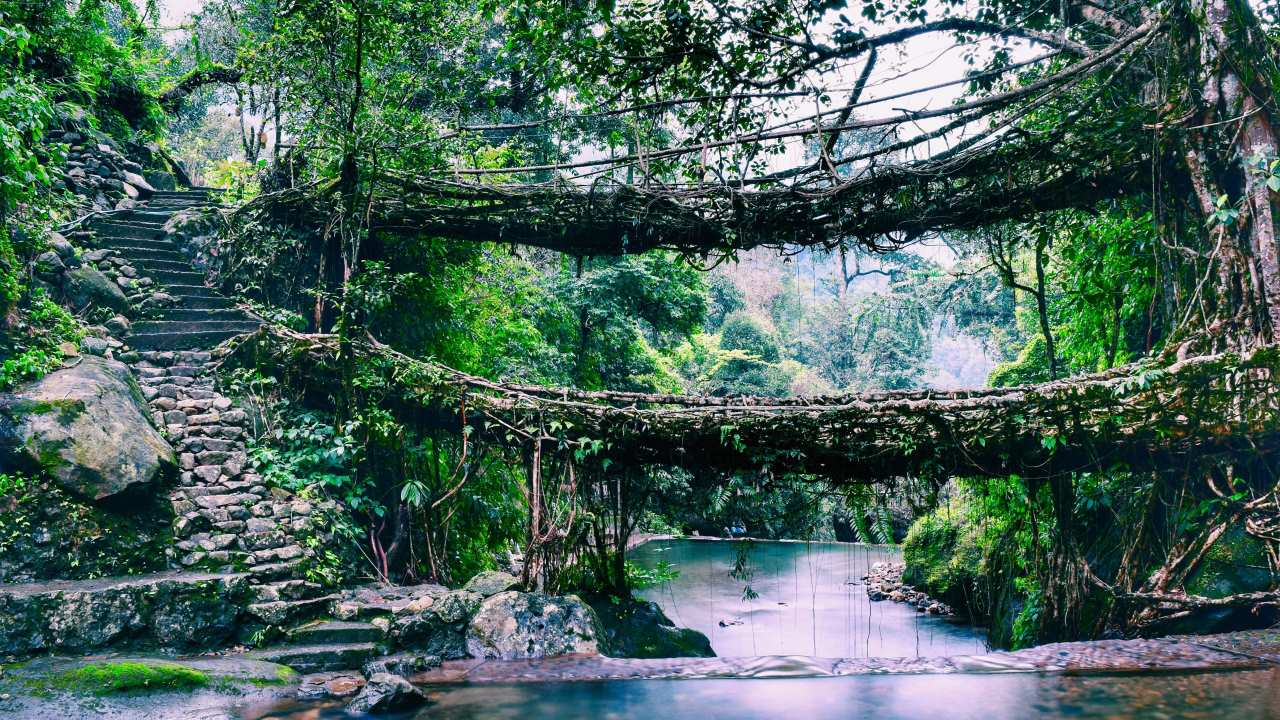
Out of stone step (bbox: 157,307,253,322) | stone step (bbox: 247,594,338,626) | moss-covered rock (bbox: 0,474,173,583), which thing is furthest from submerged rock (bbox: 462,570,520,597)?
stone step (bbox: 157,307,253,322)

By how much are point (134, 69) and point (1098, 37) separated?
45.2 ft

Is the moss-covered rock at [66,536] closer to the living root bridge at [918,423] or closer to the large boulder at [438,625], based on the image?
the large boulder at [438,625]

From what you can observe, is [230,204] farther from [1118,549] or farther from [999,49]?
[1118,549]

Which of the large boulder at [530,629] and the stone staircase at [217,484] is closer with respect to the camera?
the stone staircase at [217,484]

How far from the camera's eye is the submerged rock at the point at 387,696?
471 centimetres

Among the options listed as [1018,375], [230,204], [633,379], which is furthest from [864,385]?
[230,204]

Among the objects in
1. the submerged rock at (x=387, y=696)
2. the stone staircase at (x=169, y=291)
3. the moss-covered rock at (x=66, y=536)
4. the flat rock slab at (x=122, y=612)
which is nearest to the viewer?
the submerged rock at (x=387, y=696)

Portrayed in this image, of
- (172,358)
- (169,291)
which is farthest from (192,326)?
(169,291)

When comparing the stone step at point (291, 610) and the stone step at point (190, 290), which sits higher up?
the stone step at point (190, 290)

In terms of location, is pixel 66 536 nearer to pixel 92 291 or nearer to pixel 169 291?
pixel 92 291

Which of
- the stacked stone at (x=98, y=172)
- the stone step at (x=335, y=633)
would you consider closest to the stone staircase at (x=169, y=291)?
the stacked stone at (x=98, y=172)

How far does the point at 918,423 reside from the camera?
6.09 metres

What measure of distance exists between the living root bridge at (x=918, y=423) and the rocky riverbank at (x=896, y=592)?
5823mm

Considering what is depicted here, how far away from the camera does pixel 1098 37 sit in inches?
272
